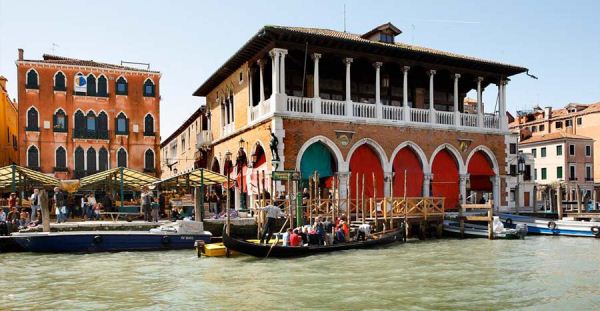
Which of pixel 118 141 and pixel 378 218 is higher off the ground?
pixel 118 141

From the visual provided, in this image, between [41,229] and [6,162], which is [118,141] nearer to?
[6,162]

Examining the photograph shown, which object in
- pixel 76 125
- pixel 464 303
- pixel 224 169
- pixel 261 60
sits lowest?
pixel 464 303

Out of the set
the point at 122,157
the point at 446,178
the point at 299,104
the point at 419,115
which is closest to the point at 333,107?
the point at 299,104

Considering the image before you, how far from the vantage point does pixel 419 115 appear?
947 inches

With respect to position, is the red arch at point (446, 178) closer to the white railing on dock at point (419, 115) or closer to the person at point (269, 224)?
the white railing on dock at point (419, 115)

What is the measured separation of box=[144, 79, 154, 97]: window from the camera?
29.6 meters

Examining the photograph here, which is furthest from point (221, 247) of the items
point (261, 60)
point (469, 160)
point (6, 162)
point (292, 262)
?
point (6, 162)

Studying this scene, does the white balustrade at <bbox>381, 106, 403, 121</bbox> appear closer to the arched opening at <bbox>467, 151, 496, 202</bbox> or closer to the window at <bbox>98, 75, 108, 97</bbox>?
the arched opening at <bbox>467, 151, 496, 202</bbox>

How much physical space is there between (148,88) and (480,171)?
52.2ft

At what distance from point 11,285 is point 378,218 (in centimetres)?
1154

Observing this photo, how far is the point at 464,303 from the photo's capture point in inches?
Result: 385

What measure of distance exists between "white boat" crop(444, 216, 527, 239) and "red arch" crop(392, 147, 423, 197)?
86.1 inches

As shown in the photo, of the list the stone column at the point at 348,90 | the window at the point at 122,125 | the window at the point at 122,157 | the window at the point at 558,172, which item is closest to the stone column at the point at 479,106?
the stone column at the point at 348,90

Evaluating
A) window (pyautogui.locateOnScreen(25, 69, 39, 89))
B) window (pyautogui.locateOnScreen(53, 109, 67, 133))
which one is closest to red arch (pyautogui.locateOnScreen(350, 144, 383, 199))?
window (pyautogui.locateOnScreen(53, 109, 67, 133))
